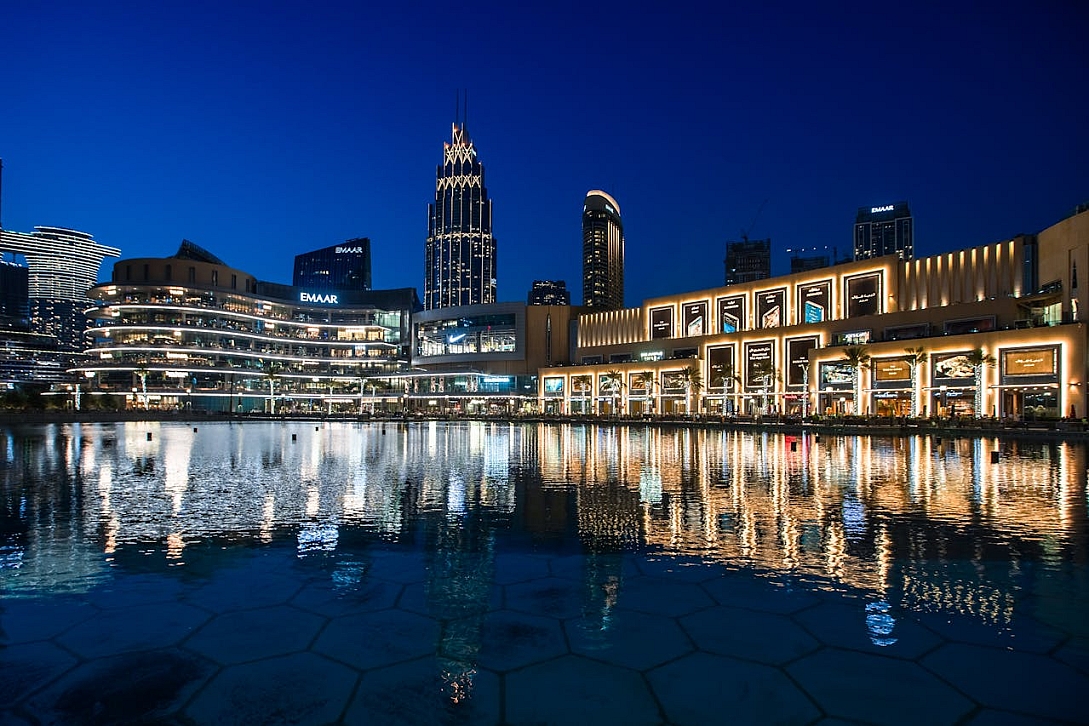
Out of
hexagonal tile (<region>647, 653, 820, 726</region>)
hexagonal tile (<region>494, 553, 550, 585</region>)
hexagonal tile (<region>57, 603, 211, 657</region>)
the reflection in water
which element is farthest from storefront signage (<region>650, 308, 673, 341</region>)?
hexagonal tile (<region>647, 653, 820, 726</region>)

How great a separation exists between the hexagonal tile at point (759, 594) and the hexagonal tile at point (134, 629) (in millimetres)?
4808

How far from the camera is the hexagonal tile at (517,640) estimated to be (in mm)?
4559

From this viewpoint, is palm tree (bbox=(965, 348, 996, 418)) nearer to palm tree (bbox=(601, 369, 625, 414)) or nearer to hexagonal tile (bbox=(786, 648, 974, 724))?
palm tree (bbox=(601, 369, 625, 414))

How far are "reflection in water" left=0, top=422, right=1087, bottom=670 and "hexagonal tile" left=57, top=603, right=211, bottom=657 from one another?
1.40 m

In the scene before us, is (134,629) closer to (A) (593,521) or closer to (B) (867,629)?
(B) (867,629)

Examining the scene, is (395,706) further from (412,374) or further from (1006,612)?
(412,374)

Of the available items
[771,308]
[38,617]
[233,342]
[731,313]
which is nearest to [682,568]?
[38,617]

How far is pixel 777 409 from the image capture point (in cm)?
9881

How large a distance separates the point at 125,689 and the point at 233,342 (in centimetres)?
14794

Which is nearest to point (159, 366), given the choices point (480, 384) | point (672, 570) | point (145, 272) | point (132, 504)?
point (145, 272)

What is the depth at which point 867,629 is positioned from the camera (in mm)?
5160

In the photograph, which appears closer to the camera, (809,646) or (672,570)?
(809,646)

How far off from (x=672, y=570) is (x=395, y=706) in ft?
13.2

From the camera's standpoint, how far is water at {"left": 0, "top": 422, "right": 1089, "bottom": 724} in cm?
395
